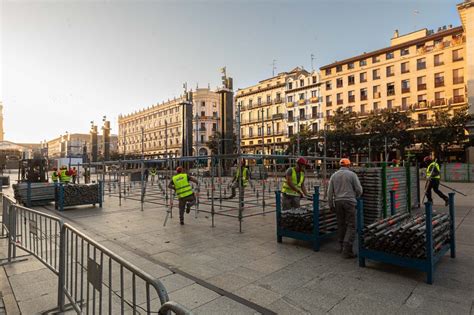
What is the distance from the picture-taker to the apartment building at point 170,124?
70.3 metres

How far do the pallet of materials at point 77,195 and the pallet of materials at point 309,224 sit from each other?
9005mm

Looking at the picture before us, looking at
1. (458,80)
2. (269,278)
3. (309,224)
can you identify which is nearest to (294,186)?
(309,224)

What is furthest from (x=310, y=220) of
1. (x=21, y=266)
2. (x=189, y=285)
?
(x=21, y=266)

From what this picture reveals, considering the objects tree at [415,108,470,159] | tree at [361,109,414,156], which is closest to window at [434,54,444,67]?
tree at [415,108,470,159]

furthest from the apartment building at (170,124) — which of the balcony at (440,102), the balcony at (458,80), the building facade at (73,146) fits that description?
the balcony at (458,80)

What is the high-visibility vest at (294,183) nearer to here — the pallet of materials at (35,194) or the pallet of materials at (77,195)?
the pallet of materials at (77,195)

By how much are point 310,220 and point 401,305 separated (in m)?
2.40

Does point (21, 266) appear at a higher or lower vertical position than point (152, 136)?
lower

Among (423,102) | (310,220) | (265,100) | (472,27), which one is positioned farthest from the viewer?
(265,100)

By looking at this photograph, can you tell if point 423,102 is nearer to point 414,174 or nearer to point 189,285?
point 414,174

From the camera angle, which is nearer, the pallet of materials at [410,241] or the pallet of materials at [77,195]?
the pallet of materials at [410,241]

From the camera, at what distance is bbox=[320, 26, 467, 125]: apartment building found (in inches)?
1491

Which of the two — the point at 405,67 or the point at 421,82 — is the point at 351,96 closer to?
the point at 405,67

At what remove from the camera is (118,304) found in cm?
367
